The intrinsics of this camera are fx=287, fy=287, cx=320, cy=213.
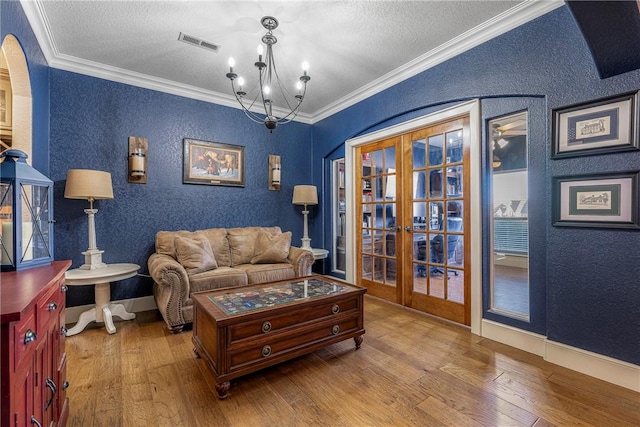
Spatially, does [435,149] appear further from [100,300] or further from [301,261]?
[100,300]

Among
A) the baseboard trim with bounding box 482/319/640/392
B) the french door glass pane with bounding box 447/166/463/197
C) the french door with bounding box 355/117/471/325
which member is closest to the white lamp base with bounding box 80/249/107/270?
the french door with bounding box 355/117/471/325

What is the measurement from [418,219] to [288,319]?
1.94 metres

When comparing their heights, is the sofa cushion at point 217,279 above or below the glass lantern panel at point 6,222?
below

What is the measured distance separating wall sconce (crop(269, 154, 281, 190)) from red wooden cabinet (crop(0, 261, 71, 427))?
3014mm

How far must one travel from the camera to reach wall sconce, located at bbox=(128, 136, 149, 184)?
3334mm

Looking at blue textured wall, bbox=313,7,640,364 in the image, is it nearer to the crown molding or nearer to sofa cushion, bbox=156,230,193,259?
the crown molding

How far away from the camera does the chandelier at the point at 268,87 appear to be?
230 centimetres

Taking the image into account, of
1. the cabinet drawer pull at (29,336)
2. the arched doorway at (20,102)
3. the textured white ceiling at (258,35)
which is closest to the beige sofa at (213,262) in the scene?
the arched doorway at (20,102)

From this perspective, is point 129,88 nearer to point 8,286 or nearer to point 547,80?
point 8,286

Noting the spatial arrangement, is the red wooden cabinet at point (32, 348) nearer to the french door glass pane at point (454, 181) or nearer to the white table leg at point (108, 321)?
the white table leg at point (108, 321)

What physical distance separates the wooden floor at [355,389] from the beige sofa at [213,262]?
41 centimetres

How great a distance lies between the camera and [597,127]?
1.97 meters

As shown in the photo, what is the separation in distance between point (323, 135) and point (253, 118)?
1.13 m

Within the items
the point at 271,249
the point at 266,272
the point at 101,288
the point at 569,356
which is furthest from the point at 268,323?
the point at 569,356
